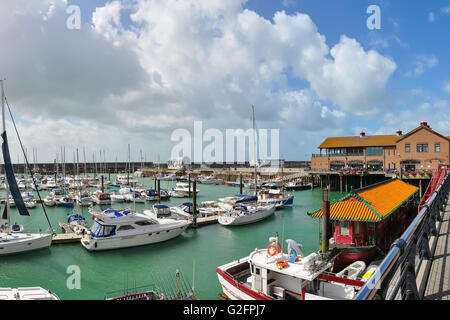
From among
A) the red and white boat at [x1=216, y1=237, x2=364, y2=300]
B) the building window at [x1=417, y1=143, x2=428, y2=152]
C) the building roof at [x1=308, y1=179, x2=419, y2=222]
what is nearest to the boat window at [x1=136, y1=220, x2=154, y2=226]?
the red and white boat at [x1=216, y1=237, x2=364, y2=300]

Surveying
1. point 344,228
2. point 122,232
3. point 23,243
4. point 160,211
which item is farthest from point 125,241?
point 344,228

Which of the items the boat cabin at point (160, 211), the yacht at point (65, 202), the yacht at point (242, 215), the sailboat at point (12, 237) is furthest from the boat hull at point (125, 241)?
the yacht at point (65, 202)

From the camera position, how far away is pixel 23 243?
77.5 ft

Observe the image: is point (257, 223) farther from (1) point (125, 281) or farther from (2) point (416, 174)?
(2) point (416, 174)

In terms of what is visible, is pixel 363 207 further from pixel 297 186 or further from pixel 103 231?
pixel 297 186

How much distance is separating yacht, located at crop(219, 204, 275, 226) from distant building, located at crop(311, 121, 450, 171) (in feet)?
119

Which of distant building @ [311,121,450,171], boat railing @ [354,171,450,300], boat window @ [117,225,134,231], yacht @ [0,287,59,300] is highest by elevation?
distant building @ [311,121,450,171]

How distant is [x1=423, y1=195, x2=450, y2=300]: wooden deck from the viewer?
15.3 ft

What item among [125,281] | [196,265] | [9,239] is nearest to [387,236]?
[196,265]

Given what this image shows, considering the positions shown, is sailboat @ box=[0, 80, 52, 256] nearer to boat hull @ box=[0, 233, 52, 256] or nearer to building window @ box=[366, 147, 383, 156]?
boat hull @ box=[0, 233, 52, 256]

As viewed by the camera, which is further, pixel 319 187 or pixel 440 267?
pixel 319 187

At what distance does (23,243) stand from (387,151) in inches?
2599

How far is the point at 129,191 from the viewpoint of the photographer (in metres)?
60.5

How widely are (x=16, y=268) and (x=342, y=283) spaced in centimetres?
2257
